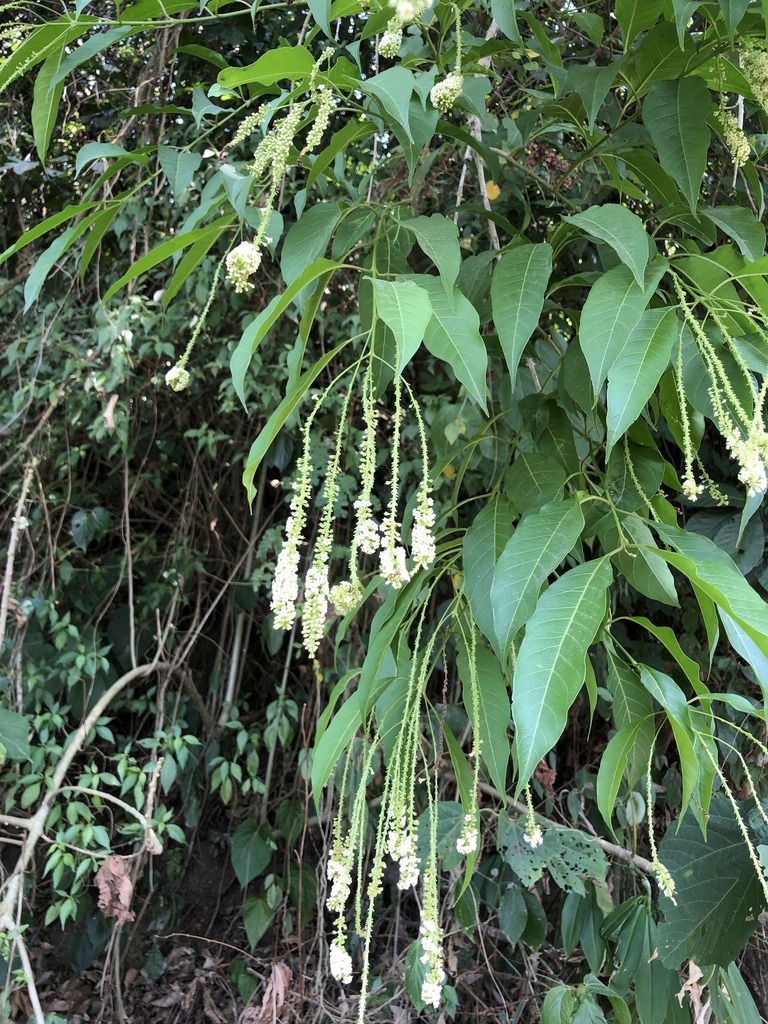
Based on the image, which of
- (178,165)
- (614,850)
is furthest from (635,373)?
Result: (614,850)

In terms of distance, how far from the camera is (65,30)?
75cm

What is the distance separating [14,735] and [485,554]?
126cm

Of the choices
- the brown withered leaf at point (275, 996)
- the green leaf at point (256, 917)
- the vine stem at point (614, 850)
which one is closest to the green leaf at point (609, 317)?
the vine stem at point (614, 850)

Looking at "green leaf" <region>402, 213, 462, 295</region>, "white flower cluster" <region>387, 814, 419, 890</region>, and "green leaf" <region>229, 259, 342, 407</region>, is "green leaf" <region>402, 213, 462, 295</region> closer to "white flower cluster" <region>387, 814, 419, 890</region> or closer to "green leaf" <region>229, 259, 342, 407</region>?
"green leaf" <region>229, 259, 342, 407</region>

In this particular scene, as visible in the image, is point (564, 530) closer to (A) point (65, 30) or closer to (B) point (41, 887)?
(A) point (65, 30)

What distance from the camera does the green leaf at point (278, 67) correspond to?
0.63m

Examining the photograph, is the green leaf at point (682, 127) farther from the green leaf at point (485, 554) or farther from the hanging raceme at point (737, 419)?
the green leaf at point (485, 554)

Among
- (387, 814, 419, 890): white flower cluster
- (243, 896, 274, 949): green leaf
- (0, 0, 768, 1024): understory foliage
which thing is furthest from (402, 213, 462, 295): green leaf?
(243, 896, 274, 949): green leaf

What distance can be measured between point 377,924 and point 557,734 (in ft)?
5.24

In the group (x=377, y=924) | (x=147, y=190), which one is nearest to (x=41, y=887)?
(x=377, y=924)

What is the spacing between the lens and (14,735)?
154 centimetres

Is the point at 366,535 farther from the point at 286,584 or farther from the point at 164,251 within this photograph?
the point at 164,251

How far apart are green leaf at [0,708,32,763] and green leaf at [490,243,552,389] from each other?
137 cm

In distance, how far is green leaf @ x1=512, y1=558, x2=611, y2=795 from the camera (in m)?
0.50
